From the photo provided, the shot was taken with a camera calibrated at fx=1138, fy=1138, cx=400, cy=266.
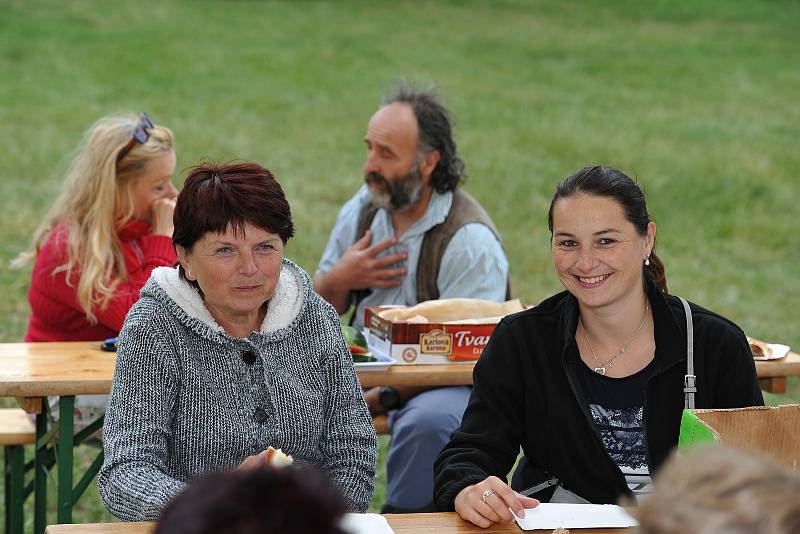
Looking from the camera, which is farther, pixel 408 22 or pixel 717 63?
pixel 408 22

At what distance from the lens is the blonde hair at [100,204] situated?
13.9 feet

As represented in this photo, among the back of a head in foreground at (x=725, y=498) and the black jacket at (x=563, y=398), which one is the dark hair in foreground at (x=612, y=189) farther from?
the back of a head in foreground at (x=725, y=498)

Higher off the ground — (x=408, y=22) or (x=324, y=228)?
(x=408, y=22)

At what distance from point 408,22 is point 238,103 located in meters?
6.59

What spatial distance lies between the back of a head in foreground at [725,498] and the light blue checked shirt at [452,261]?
10.8 feet

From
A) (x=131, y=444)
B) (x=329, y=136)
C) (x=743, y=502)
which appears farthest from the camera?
(x=329, y=136)

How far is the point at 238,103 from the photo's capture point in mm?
14078

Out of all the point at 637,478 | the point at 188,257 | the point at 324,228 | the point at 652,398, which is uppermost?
the point at 188,257

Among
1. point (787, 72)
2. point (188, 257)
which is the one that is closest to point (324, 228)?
point (188, 257)

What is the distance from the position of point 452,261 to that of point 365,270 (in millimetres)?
358

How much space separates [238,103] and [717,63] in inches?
306

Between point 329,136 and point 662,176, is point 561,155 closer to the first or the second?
point 662,176

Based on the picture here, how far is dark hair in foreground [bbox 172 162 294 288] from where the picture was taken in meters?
2.85

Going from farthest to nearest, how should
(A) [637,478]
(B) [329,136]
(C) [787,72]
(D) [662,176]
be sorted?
(C) [787,72] < (B) [329,136] < (D) [662,176] < (A) [637,478]
